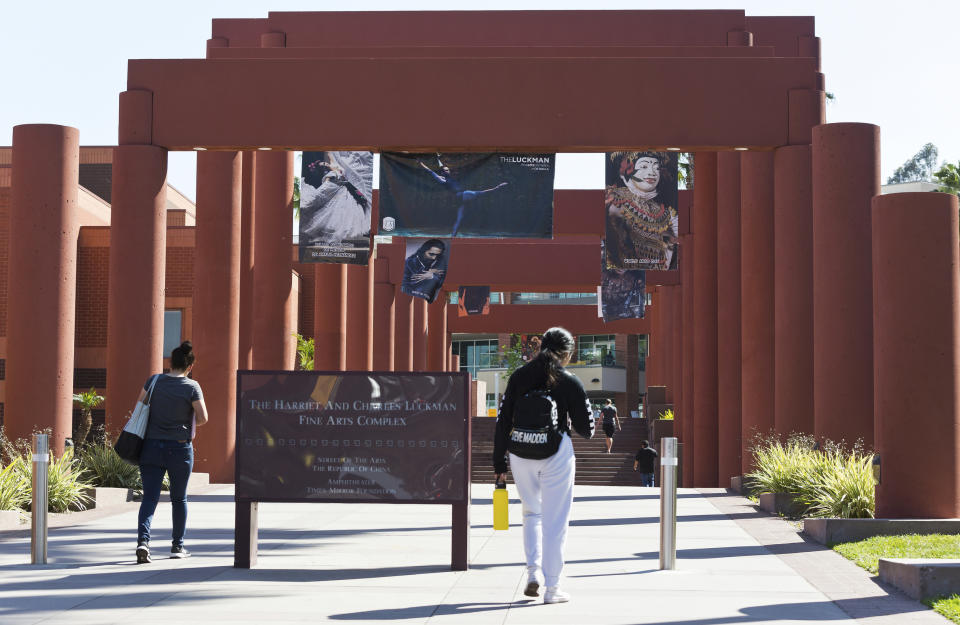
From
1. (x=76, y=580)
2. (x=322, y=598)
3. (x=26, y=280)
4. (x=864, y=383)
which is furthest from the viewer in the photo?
(x=26, y=280)

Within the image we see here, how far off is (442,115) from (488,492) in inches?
234

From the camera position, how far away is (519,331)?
57.7m

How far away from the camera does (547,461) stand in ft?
26.3

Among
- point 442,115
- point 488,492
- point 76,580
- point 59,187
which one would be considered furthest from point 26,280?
point 76,580

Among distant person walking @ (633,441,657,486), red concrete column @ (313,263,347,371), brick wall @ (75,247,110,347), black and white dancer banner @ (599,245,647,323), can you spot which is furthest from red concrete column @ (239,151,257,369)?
brick wall @ (75,247,110,347)

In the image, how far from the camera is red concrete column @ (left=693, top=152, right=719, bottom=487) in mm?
26547

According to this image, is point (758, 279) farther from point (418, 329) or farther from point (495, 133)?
point (418, 329)

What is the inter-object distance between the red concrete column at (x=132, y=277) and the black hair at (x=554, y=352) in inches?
412

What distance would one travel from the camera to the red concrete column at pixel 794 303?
1764 cm

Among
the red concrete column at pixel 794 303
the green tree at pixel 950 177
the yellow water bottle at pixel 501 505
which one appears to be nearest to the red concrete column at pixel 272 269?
the red concrete column at pixel 794 303

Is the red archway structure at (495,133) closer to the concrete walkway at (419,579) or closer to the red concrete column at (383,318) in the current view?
the concrete walkway at (419,579)

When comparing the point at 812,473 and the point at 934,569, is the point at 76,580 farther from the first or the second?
the point at 812,473

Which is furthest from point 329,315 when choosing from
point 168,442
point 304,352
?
point 168,442

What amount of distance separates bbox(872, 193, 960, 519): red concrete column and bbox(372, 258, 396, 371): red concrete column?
2715 centimetres
